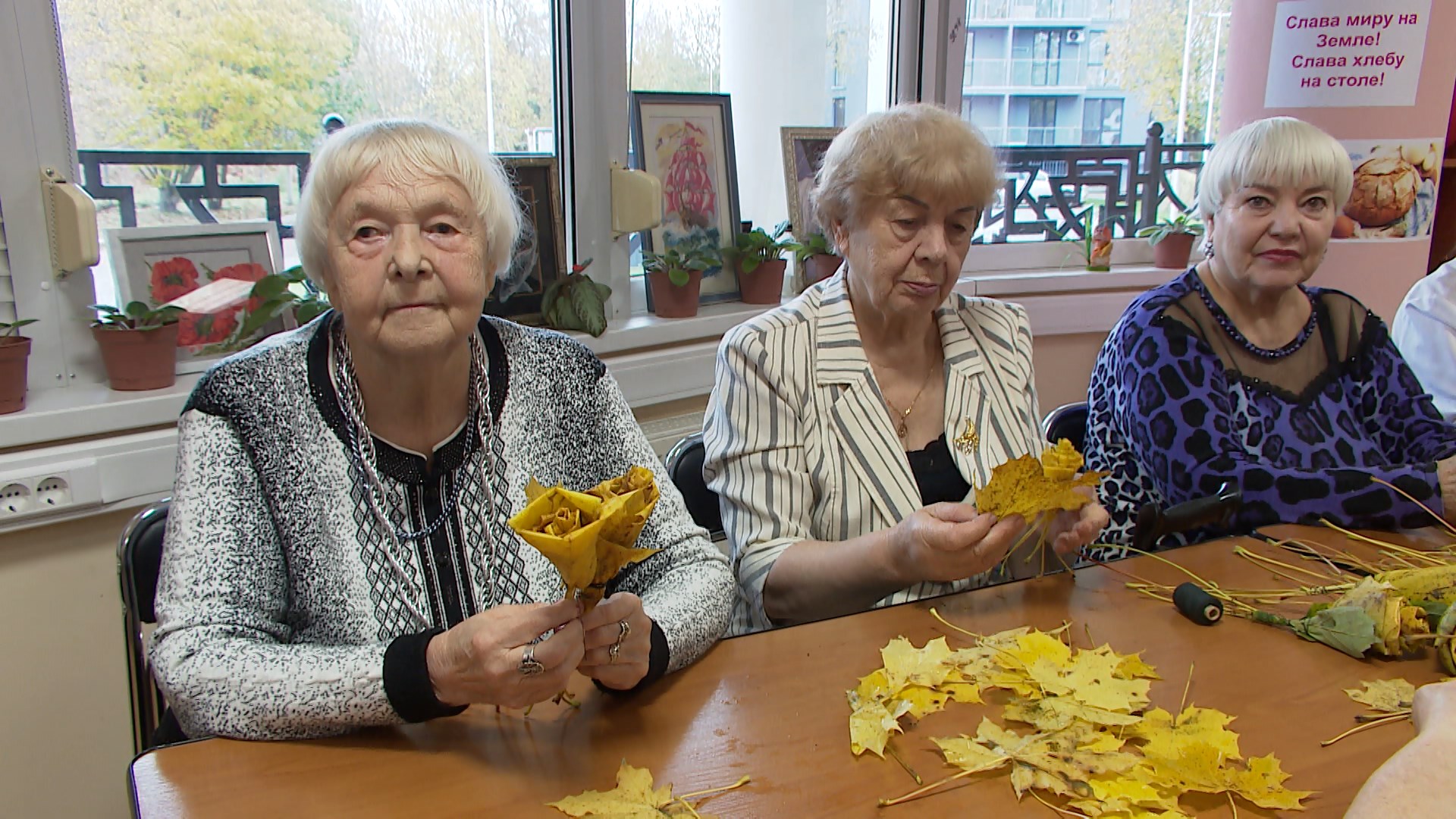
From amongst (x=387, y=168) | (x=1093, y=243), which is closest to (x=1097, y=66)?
(x=1093, y=243)

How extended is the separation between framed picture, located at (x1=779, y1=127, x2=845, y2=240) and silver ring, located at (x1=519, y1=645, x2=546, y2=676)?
2.32m

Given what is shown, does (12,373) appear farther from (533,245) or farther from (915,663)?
(915,663)

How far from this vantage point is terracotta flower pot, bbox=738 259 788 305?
10.0ft

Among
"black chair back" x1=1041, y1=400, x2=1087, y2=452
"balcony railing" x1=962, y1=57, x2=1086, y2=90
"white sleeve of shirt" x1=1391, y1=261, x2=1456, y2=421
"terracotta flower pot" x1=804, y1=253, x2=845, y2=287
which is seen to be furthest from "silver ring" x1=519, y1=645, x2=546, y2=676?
"balcony railing" x1=962, y1=57, x2=1086, y2=90

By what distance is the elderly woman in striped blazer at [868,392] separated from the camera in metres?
1.64

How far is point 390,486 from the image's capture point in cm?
135

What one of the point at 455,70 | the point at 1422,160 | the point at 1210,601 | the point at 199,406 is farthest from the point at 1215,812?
the point at 1422,160

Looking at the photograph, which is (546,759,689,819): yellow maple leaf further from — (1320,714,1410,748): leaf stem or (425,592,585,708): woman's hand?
(1320,714,1410,748): leaf stem

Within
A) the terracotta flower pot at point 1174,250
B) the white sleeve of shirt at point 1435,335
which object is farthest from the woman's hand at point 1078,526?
the terracotta flower pot at point 1174,250

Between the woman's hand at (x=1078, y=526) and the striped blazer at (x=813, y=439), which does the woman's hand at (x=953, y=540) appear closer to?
Answer: the woman's hand at (x=1078, y=526)

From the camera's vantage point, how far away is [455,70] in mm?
2561

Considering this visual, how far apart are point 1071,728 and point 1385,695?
41cm

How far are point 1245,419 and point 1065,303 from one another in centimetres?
169

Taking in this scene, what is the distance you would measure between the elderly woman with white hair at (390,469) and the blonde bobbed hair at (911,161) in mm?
595
